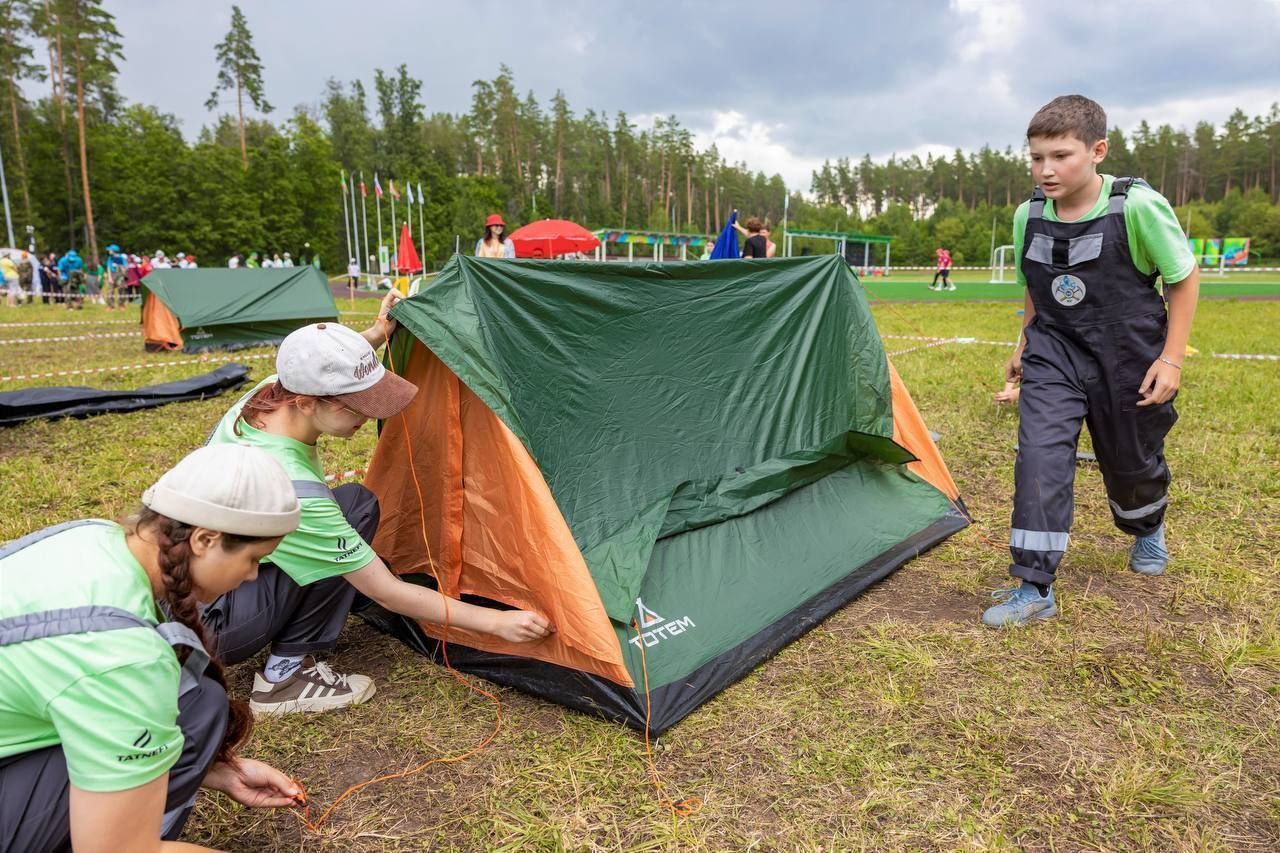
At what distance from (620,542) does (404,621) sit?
3.12 ft

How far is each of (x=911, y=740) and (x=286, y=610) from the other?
204cm

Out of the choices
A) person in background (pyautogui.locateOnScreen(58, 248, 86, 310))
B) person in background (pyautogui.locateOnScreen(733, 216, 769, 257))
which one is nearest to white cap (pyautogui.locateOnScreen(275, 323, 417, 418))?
person in background (pyautogui.locateOnScreen(733, 216, 769, 257))

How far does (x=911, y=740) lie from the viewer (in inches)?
95.8

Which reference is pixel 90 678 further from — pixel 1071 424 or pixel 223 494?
pixel 1071 424

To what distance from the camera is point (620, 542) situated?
289 centimetres

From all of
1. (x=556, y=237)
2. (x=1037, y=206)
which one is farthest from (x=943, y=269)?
(x=1037, y=206)

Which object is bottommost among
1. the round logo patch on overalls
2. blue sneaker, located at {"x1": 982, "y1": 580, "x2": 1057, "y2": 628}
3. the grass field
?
the grass field

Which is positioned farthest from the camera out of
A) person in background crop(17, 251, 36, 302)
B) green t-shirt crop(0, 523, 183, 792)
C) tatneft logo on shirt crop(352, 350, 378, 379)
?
person in background crop(17, 251, 36, 302)

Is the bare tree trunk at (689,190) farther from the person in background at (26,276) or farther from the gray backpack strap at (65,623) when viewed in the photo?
the gray backpack strap at (65,623)

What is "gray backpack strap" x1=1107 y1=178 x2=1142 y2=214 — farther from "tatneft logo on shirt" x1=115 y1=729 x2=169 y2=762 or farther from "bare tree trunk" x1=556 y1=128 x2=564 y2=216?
"bare tree trunk" x1=556 y1=128 x2=564 y2=216

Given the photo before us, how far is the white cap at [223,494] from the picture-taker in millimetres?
1421

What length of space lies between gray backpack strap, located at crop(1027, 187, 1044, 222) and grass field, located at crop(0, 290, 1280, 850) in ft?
5.25

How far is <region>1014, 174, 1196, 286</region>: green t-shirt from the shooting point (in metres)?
2.85

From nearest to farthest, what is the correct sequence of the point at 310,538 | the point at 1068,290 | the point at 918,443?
the point at 310,538 < the point at 1068,290 < the point at 918,443
